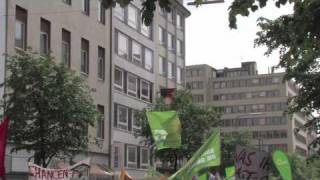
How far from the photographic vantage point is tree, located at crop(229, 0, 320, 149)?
7391mm

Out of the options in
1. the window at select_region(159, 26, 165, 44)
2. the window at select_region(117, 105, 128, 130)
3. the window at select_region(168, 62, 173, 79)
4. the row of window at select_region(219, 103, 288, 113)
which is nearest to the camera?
the window at select_region(117, 105, 128, 130)

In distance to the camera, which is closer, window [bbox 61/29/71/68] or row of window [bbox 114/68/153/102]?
window [bbox 61/29/71/68]

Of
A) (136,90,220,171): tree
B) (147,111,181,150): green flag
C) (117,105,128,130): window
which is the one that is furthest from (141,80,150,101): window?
(147,111,181,150): green flag

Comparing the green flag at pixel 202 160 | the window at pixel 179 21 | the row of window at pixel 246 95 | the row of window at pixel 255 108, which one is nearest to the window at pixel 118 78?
the window at pixel 179 21

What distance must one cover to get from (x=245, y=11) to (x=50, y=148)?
17011mm

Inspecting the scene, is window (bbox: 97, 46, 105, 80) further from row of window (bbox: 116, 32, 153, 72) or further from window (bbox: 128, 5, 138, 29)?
window (bbox: 128, 5, 138, 29)

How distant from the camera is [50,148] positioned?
2309 cm

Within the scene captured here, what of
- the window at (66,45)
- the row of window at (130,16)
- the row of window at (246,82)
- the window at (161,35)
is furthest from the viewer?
the row of window at (246,82)

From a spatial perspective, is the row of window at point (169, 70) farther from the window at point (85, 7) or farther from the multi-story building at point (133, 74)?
the window at point (85, 7)

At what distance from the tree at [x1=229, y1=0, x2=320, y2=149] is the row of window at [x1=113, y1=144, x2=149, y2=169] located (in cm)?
2531

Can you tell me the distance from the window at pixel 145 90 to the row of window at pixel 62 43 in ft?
25.4

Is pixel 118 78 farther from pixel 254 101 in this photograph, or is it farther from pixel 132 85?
pixel 254 101

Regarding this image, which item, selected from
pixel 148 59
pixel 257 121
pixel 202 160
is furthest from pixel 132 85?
pixel 257 121

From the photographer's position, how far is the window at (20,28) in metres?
31.5
